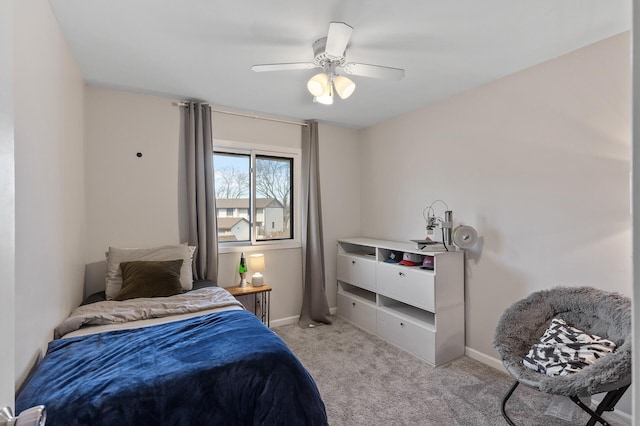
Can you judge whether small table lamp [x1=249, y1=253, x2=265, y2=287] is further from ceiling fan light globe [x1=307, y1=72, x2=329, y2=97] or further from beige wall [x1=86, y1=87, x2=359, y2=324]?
ceiling fan light globe [x1=307, y1=72, x2=329, y2=97]

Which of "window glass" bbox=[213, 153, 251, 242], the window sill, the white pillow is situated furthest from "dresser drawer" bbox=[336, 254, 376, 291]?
the white pillow

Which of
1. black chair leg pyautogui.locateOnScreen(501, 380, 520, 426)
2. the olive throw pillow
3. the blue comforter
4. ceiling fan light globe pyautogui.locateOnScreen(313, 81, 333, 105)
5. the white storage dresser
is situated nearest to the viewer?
the blue comforter

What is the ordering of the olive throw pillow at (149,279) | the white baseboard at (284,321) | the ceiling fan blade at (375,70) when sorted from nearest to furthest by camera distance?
1. the ceiling fan blade at (375,70)
2. the olive throw pillow at (149,279)
3. the white baseboard at (284,321)

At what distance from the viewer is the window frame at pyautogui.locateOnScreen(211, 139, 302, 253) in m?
3.35

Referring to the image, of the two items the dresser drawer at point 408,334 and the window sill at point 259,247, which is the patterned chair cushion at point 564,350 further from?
the window sill at point 259,247

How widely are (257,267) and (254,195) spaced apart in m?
0.86

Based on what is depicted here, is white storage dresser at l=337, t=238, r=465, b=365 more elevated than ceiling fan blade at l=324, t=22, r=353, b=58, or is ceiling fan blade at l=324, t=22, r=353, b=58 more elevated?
ceiling fan blade at l=324, t=22, r=353, b=58

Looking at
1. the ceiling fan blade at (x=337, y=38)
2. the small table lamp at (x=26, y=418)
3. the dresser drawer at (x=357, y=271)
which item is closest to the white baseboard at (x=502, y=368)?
the dresser drawer at (x=357, y=271)

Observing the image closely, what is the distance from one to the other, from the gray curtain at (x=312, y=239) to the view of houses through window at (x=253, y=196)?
234 mm

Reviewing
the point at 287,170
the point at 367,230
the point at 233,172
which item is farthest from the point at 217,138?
the point at 367,230

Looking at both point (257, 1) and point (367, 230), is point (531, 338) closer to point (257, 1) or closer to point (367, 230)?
point (367, 230)

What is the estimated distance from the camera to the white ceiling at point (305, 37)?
1.70 meters

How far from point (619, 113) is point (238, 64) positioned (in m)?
2.63

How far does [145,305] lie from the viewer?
6.98ft
